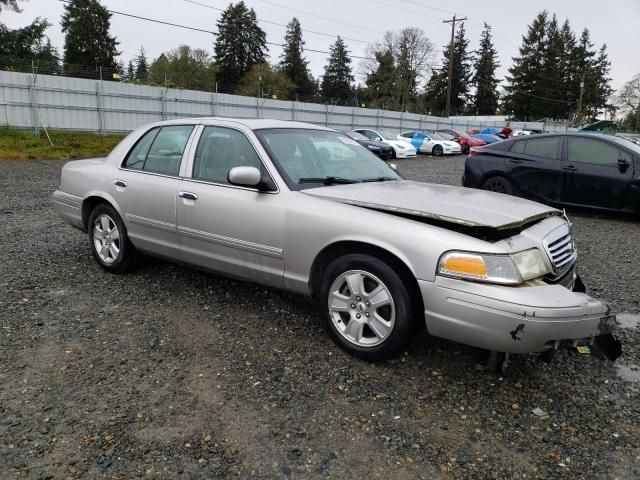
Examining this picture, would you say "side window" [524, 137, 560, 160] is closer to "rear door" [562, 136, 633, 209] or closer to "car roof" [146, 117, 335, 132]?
"rear door" [562, 136, 633, 209]

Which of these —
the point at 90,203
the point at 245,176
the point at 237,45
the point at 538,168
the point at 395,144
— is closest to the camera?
the point at 245,176

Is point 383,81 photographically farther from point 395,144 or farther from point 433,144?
point 395,144

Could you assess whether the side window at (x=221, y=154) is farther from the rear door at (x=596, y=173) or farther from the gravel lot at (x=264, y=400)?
the rear door at (x=596, y=173)

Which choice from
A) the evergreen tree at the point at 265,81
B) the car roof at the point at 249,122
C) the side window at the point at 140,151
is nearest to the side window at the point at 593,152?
the car roof at the point at 249,122

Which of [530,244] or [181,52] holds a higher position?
[181,52]

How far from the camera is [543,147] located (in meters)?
8.91

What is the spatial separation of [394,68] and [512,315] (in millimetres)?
63770

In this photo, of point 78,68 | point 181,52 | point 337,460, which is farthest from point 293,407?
point 181,52

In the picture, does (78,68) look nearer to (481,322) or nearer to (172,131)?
(172,131)

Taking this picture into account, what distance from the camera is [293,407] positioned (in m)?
2.79

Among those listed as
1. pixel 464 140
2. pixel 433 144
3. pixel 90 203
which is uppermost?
pixel 464 140

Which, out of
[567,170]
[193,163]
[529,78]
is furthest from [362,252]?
[529,78]

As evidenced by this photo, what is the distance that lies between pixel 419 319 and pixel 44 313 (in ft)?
9.51

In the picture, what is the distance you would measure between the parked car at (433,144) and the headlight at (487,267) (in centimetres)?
2334
